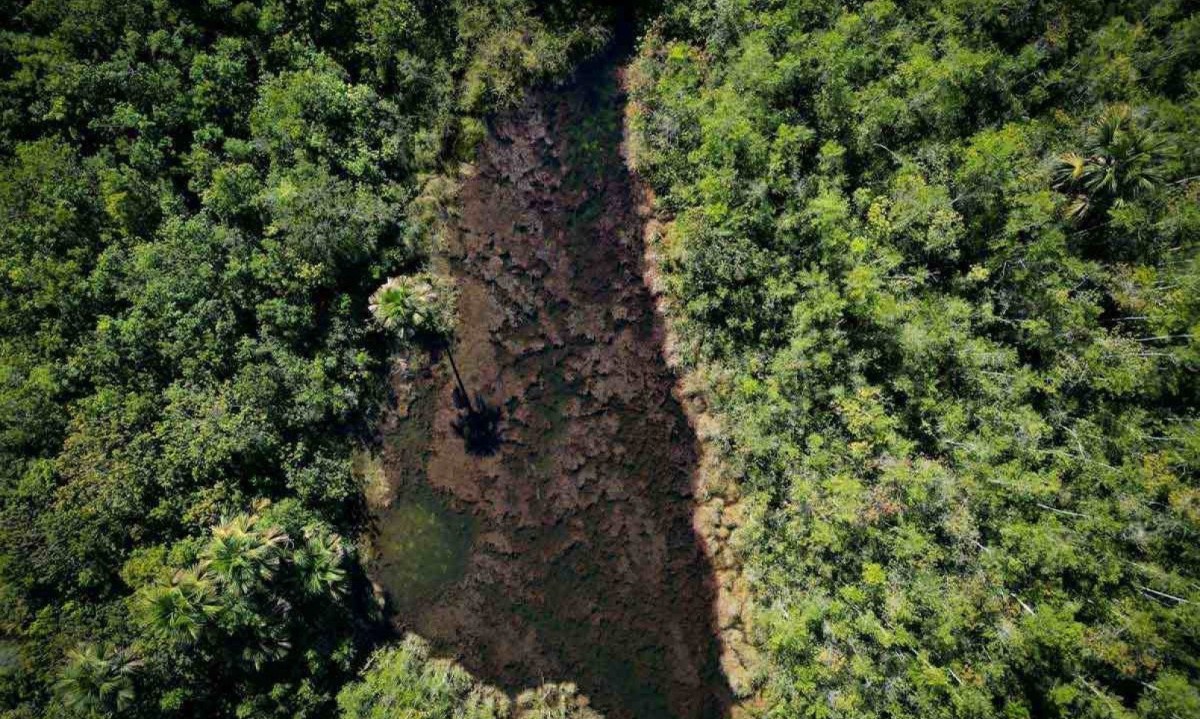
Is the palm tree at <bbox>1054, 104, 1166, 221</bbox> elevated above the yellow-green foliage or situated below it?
above

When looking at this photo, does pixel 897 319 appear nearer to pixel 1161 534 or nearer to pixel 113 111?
pixel 1161 534

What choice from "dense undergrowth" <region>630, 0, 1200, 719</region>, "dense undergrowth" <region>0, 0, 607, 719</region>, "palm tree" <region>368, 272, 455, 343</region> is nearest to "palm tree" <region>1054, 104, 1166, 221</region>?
"dense undergrowth" <region>630, 0, 1200, 719</region>

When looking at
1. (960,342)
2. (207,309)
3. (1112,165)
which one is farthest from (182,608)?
(1112,165)

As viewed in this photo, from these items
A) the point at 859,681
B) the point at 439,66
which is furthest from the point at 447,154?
the point at 859,681

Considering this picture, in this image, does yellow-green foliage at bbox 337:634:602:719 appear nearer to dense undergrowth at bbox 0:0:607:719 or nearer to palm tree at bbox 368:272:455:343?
dense undergrowth at bbox 0:0:607:719

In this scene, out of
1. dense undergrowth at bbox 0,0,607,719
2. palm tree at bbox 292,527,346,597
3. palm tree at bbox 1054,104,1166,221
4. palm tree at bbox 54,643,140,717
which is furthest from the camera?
palm tree at bbox 292,527,346,597

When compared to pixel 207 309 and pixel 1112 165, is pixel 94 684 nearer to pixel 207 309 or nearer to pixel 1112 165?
pixel 207 309
